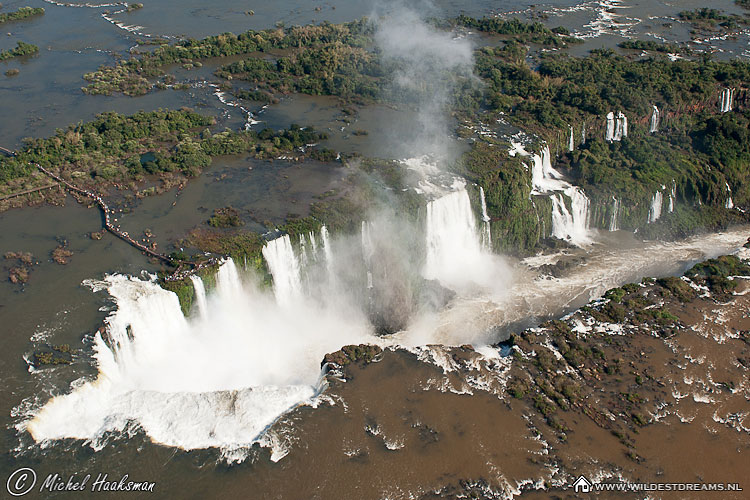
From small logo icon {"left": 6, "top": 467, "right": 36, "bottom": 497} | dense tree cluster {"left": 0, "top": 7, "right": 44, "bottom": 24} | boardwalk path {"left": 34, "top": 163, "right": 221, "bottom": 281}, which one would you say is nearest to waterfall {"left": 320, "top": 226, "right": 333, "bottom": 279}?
boardwalk path {"left": 34, "top": 163, "right": 221, "bottom": 281}

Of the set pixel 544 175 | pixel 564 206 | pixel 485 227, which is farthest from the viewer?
pixel 544 175

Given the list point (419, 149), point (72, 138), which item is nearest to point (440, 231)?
point (419, 149)

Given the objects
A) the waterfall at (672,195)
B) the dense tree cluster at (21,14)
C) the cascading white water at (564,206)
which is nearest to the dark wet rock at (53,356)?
the cascading white water at (564,206)

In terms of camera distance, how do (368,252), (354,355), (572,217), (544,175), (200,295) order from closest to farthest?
1. (354,355)
2. (200,295)
3. (368,252)
4. (572,217)
5. (544,175)

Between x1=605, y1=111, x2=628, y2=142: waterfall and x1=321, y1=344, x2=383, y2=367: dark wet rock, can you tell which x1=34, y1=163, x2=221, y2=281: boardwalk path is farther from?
x1=605, y1=111, x2=628, y2=142: waterfall

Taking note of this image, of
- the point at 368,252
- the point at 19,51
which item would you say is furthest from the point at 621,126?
the point at 19,51

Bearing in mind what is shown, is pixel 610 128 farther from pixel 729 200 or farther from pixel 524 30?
pixel 524 30

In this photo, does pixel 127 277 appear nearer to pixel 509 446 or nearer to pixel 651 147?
pixel 509 446
